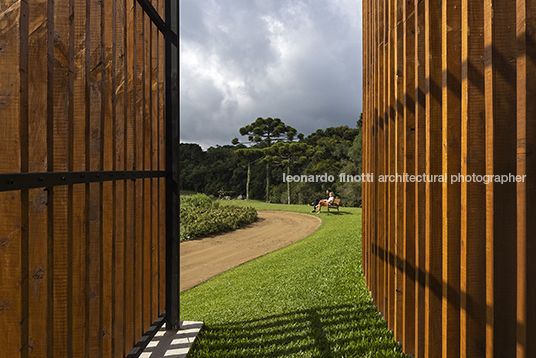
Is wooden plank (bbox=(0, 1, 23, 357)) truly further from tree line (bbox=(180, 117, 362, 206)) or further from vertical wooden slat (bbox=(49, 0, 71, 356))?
tree line (bbox=(180, 117, 362, 206))

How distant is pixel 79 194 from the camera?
146cm

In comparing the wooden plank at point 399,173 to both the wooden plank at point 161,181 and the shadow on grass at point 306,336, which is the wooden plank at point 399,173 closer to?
the shadow on grass at point 306,336

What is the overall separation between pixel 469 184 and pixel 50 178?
1887 millimetres

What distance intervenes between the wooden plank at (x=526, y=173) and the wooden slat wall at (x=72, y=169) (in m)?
1.93

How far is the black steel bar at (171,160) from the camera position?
2705mm

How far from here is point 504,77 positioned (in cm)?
124

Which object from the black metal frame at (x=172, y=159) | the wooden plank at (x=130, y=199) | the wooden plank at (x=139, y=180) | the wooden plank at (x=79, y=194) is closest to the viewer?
the wooden plank at (x=79, y=194)

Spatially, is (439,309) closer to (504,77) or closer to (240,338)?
(504,77)

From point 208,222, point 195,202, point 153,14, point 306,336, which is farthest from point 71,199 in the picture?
point 195,202

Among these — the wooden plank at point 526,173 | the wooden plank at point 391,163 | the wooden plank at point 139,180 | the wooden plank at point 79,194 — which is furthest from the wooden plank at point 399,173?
the wooden plank at point 79,194

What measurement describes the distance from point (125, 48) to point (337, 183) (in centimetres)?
2441

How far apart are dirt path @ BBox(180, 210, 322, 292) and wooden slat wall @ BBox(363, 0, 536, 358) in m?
5.03

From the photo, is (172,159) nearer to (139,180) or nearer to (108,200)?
(139,180)

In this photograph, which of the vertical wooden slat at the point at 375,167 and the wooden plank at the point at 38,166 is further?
the vertical wooden slat at the point at 375,167
